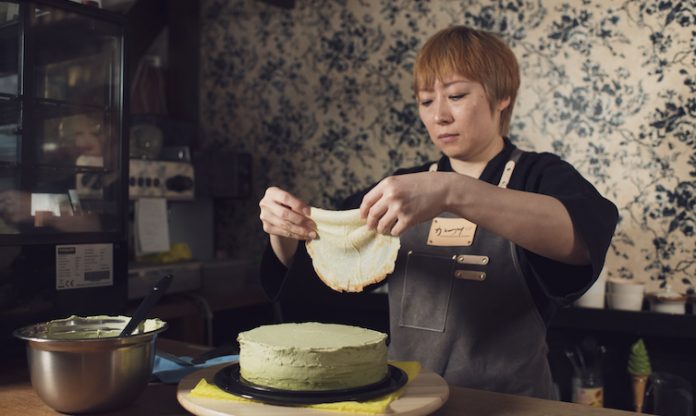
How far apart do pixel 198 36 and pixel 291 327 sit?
3.42m

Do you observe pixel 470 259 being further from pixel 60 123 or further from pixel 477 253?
pixel 60 123

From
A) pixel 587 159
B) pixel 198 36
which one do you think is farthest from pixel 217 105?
pixel 587 159

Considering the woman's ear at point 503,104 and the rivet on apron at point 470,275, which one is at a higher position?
the woman's ear at point 503,104

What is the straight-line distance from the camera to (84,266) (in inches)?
72.1

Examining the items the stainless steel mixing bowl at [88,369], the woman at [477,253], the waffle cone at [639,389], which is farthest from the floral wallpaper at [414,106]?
the stainless steel mixing bowl at [88,369]

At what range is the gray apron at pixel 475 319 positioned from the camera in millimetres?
1826

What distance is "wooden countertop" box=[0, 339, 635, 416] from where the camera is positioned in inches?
50.5

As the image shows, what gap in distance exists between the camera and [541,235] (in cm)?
150

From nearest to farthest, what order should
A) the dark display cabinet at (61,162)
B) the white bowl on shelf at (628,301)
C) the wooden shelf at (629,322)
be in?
1. the dark display cabinet at (61,162)
2. the wooden shelf at (629,322)
3. the white bowl on shelf at (628,301)

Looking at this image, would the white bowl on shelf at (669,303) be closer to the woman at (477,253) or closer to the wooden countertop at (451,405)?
the woman at (477,253)

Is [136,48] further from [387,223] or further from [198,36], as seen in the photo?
[387,223]

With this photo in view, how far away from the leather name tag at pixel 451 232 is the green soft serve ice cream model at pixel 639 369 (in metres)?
1.26

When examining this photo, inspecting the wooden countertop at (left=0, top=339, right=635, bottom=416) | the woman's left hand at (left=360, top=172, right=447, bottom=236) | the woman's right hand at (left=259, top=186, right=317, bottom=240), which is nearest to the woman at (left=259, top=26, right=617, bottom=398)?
the woman's right hand at (left=259, top=186, right=317, bottom=240)

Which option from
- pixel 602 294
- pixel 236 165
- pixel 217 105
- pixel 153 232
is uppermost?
pixel 217 105
